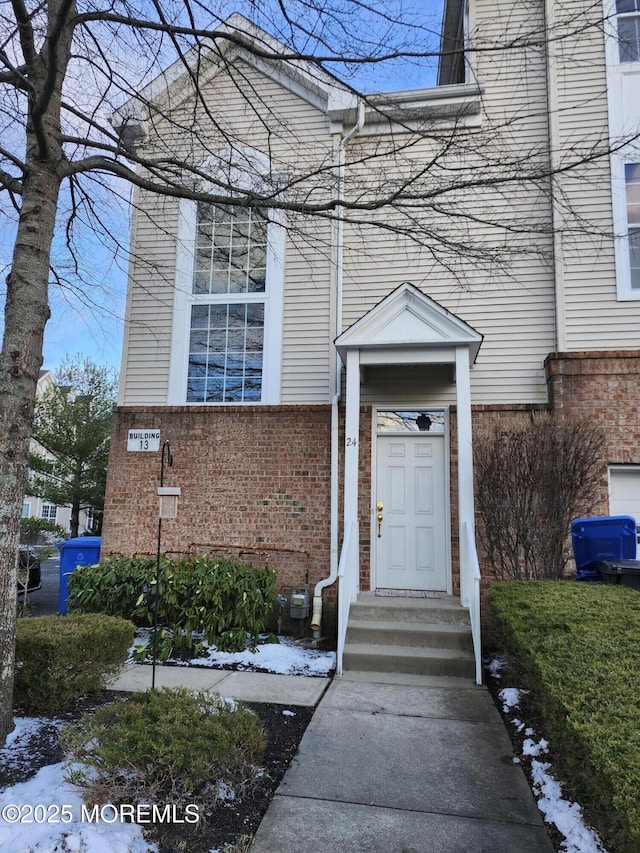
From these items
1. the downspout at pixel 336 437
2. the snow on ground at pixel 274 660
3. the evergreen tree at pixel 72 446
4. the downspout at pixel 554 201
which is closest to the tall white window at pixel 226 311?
the downspout at pixel 336 437

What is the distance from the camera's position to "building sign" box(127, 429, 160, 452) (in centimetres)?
773

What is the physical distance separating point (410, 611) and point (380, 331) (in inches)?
124

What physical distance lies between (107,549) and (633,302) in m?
7.61

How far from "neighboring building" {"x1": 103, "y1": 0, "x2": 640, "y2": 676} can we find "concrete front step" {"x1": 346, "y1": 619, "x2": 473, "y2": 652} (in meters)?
0.83

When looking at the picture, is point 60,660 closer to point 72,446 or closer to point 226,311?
point 226,311

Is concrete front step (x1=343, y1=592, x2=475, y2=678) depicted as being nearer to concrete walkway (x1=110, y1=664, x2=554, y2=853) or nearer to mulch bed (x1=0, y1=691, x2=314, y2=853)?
concrete walkway (x1=110, y1=664, x2=554, y2=853)

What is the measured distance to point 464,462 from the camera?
6293 mm

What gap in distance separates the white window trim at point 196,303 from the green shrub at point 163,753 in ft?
16.1

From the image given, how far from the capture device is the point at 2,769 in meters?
3.22

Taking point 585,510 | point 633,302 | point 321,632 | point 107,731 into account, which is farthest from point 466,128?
point 107,731

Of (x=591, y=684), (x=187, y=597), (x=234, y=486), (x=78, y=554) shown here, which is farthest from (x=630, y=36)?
(x=78, y=554)

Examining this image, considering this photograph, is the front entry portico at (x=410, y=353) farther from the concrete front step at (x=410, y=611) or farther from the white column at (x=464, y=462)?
the concrete front step at (x=410, y=611)

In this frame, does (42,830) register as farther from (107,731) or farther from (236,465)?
(236,465)

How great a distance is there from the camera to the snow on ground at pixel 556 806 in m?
2.65
